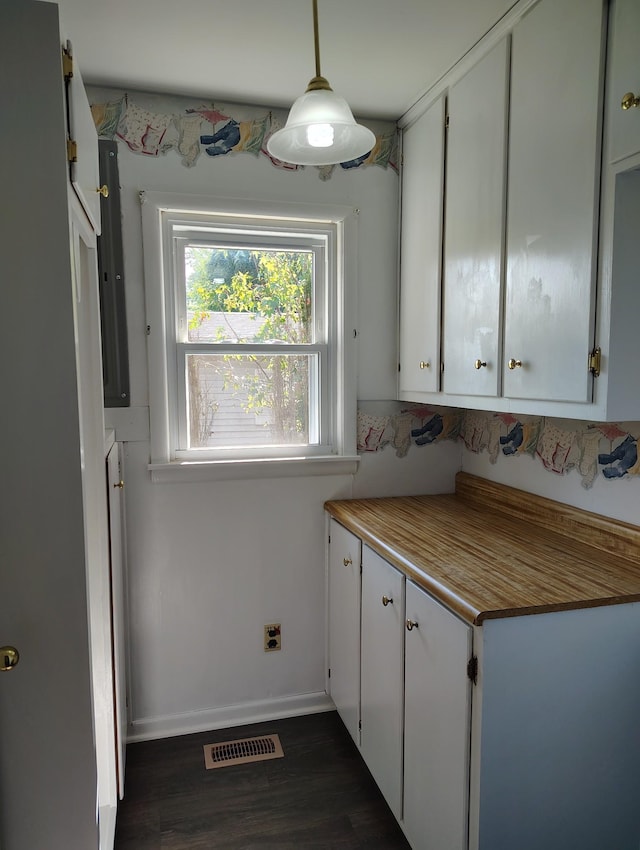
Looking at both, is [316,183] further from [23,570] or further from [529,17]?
[23,570]

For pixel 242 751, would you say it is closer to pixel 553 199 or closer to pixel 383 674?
pixel 383 674

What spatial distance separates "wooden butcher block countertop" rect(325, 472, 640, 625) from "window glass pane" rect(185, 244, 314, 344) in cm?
79

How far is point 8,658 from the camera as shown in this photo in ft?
3.25

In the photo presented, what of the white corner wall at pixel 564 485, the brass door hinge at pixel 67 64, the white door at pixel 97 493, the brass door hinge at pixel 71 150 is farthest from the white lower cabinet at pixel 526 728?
the brass door hinge at pixel 67 64

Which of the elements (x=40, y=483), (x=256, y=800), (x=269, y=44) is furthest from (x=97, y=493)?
(x=269, y=44)

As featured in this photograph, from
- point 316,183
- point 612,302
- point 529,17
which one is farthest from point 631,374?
point 316,183

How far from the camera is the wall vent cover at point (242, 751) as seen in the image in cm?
217

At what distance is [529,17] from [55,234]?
1.41 m

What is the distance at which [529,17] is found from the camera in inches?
60.7

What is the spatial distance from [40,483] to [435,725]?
114 centimetres

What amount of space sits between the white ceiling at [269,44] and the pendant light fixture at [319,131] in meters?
0.42

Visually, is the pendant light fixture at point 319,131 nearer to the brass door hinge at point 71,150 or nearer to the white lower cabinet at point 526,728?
the brass door hinge at point 71,150

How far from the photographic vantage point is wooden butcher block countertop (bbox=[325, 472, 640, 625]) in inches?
52.7

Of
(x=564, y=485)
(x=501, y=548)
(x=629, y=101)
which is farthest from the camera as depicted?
(x=564, y=485)
